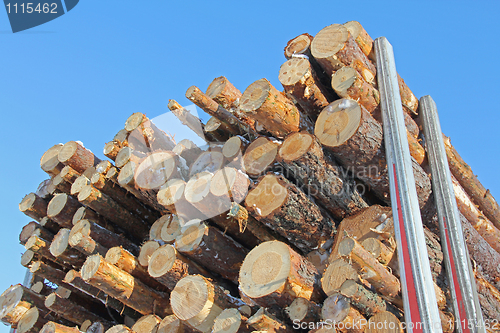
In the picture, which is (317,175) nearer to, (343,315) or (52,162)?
(343,315)

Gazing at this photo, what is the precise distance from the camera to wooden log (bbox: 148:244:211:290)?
3594 mm

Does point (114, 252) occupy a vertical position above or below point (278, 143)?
below

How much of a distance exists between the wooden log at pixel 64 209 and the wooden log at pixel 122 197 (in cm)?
62

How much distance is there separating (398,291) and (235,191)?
1.51m

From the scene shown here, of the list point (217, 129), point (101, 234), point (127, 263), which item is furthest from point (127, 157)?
point (127, 263)

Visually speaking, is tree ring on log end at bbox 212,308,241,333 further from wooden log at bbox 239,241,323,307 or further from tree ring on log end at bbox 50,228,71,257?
tree ring on log end at bbox 50,228,71,257

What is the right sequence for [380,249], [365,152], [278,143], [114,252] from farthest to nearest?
1. [114,252]
2. [278,143]
3. [365,152]
4. [380,249]

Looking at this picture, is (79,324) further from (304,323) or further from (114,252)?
(304,323)

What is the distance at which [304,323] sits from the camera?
9.18 feet

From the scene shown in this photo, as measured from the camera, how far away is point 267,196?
328 centimetres

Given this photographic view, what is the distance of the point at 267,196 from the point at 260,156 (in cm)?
47

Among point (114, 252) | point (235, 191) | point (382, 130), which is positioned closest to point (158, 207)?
point (114, 252)

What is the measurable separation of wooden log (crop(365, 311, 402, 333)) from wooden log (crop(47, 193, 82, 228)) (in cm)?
397

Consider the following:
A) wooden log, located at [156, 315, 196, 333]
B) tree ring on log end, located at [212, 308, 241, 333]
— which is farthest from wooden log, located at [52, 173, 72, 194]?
tree ring on log end, located at [212, 308, 241, 333]
